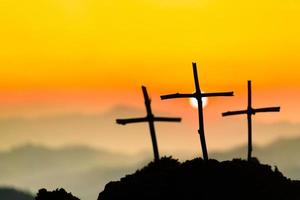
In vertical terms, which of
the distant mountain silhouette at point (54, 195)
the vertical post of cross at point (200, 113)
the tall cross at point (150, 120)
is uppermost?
the vertical post of cross at point (200, 113)

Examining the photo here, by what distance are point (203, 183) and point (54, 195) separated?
41.3 feet

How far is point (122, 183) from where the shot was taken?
66.5 m

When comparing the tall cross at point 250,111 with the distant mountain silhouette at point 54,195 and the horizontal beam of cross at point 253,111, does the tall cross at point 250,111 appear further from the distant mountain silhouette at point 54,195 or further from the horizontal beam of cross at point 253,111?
the distant mountain silhouette at point 54,195

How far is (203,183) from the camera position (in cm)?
6334

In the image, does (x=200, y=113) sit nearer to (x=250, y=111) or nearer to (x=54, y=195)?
→ (x=250, y=111)

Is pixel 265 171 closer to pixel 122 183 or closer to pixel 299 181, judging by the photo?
pixel 299 181

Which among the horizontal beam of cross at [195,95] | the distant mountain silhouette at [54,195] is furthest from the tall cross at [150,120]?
the distant mountain silhouette at [54,195]

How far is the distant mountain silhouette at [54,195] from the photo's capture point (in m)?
66.2

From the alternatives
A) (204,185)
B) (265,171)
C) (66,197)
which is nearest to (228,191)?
(204,185)

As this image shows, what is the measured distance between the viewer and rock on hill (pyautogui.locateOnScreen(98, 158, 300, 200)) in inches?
2451

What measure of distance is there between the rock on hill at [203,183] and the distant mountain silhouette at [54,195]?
2.96 m

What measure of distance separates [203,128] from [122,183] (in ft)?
26.9

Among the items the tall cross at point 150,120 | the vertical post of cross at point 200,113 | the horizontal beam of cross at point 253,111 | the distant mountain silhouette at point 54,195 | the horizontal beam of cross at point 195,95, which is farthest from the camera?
the horizontal beam of cross at point 253,111

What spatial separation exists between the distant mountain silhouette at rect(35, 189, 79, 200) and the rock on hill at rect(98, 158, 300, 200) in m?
2.96
